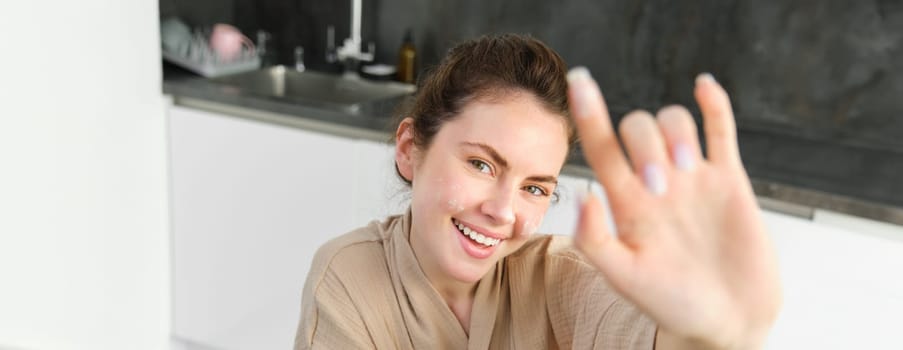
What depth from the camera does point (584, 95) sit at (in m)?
0.55

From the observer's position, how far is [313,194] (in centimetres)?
195

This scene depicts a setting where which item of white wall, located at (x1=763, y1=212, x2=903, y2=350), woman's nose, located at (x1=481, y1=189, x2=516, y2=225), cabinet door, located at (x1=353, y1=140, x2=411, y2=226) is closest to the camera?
woman's nose, located at (x1=481, y1=189, x2=516, y2=225)

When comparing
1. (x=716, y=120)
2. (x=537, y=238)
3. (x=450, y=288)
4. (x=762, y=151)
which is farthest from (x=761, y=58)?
(x=716, y=120)

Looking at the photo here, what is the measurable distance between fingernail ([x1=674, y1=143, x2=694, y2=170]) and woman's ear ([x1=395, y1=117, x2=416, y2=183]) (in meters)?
0.55

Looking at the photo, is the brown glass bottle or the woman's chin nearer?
the woman's chin

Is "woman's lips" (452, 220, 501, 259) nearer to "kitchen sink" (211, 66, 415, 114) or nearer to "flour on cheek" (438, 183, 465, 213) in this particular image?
"flour on cheek" (438, 183, 465, 213)

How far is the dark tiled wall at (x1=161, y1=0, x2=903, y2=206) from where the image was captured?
1838 millimetres

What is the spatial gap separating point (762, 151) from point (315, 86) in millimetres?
1233

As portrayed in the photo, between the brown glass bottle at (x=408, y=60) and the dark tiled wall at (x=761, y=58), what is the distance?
0.05 meters

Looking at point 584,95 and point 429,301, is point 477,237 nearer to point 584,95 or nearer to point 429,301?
point 429,301

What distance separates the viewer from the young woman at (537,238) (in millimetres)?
578

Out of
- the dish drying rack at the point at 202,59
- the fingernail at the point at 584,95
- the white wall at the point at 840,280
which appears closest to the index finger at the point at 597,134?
the fingernail at the point at 584,95

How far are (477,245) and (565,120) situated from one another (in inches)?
7.1

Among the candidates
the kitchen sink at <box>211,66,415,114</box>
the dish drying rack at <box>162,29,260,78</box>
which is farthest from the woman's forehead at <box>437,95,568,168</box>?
the dish drying rack at <box>162,29,260,78</box>
